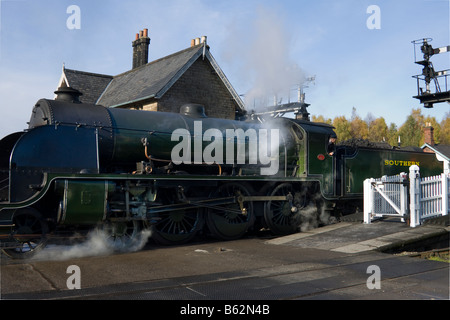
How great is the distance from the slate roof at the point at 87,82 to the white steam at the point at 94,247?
44.3 ft

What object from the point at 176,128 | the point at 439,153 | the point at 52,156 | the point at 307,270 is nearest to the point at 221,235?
the point at 176,128

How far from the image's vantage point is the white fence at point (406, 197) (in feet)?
29.3

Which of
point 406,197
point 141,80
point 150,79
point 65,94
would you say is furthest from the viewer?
point 141,80

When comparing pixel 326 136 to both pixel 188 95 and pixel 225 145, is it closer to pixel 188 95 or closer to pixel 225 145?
pixel 225 145

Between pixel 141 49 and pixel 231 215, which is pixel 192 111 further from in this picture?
pixel 141 49

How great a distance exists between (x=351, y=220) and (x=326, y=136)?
2.20m

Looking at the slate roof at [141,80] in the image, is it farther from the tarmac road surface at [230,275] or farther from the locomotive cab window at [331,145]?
the tarmac road surface at [230,275]

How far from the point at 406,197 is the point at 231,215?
13.1 ft

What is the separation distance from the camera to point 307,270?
5.77 metres

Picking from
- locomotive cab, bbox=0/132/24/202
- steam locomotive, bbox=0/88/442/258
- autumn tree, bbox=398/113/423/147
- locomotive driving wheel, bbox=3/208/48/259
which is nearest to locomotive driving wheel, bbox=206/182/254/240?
steam locomotive, bbox=0/88/442/258

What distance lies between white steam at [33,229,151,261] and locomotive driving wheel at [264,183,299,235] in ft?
10.3

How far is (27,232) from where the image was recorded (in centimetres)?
643

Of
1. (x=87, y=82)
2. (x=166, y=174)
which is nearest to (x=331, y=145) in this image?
(x=166, y=174)

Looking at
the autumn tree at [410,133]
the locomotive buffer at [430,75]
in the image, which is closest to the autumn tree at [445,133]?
the autumn tree at [410,133]
